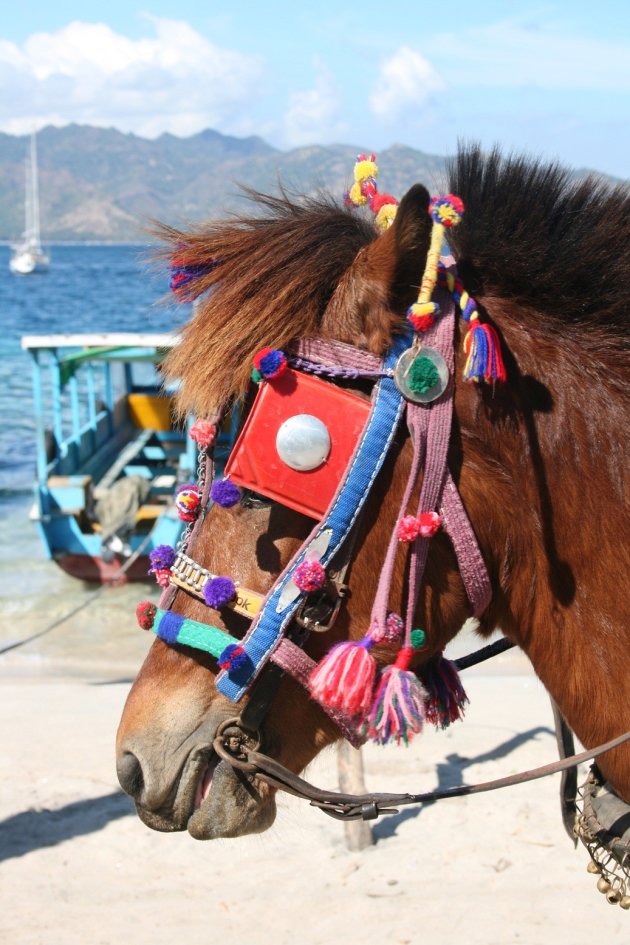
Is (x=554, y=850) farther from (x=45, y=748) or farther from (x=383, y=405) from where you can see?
(x=383, y=405)

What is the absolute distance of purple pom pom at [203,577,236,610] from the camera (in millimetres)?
1651

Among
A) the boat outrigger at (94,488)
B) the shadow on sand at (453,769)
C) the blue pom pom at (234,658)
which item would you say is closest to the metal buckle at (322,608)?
the blue pom pom at (234,658)

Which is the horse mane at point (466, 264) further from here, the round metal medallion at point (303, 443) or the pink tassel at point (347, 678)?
the pink tassel at point (347, 678)

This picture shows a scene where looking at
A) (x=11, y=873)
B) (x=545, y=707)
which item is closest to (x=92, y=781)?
(x=11, y=873)

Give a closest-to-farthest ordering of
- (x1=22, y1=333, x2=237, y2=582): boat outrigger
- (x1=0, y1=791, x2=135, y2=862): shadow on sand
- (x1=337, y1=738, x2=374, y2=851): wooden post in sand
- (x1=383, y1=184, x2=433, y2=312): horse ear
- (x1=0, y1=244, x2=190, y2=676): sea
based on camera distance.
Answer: (x1=383, y1=184, x2=433, y2=312): horse ear → (x1=337, y1=738, x2=374, y2=851): wooden post in sand → (x1=0, y1=791, x2=135, y2=862): shadow on sand → (x1=0, y1=244, x2=190, y2=676): sea → (x1=22, y1=333, x2=237, y2=582): boat outrigger

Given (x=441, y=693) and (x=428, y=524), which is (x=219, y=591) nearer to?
(x=428, y=524)

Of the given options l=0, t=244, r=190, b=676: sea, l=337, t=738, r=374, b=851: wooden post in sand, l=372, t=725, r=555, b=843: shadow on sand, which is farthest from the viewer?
l=0, t=244, r=190, b=676: sea

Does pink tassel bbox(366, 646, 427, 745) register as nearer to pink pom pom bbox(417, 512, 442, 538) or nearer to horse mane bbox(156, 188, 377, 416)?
pink pom pom bbox(417, 512, 442, 538)

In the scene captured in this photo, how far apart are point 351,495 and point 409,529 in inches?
4.8

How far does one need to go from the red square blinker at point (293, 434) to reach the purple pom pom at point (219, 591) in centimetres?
18

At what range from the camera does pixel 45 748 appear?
5453 mm

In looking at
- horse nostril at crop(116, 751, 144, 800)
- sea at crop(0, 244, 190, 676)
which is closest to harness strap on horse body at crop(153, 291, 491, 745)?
horse nostril at crop(116, 751, 144, 800)

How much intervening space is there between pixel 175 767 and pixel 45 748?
416 centimetres

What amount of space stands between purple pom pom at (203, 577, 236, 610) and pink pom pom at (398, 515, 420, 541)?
1.10 ft
